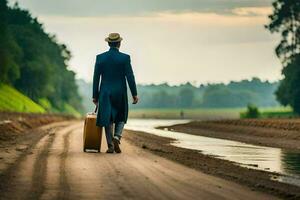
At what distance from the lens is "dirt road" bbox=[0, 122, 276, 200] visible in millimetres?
11047

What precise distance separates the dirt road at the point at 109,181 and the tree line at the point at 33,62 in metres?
83.4

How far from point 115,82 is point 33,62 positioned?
108m

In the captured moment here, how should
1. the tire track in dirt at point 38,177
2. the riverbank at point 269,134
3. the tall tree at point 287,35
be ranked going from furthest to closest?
the tall tree at point 287,35
the riverbank at point 269,134
the tire track in dirt at point 38,177

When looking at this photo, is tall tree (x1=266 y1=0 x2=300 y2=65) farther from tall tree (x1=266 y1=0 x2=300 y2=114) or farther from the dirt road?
the dirt road

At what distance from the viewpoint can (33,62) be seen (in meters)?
126

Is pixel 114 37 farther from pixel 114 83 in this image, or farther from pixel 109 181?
pixel 109 181

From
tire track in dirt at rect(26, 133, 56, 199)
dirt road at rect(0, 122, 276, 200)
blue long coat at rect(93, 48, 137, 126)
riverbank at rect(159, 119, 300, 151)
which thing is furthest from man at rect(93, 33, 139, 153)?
riverbank at rect(159, 119, 300, 151)

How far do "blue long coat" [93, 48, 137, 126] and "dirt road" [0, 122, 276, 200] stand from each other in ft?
8.59

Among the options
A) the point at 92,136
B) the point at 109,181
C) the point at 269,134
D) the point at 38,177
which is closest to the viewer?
the point at 109,181

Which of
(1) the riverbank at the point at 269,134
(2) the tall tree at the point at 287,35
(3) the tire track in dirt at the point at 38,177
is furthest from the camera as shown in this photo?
(2) the tall tree at the point at 287,35

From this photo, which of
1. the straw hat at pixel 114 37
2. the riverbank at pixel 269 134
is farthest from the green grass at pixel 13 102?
the straw hat at pixel 114 37

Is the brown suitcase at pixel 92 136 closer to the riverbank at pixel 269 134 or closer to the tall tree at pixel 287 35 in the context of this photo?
the riverbank at pixel 269 134

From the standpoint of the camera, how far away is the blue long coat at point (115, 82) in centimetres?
1980

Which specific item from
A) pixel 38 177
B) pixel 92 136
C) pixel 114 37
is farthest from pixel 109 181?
pixel 114 37
